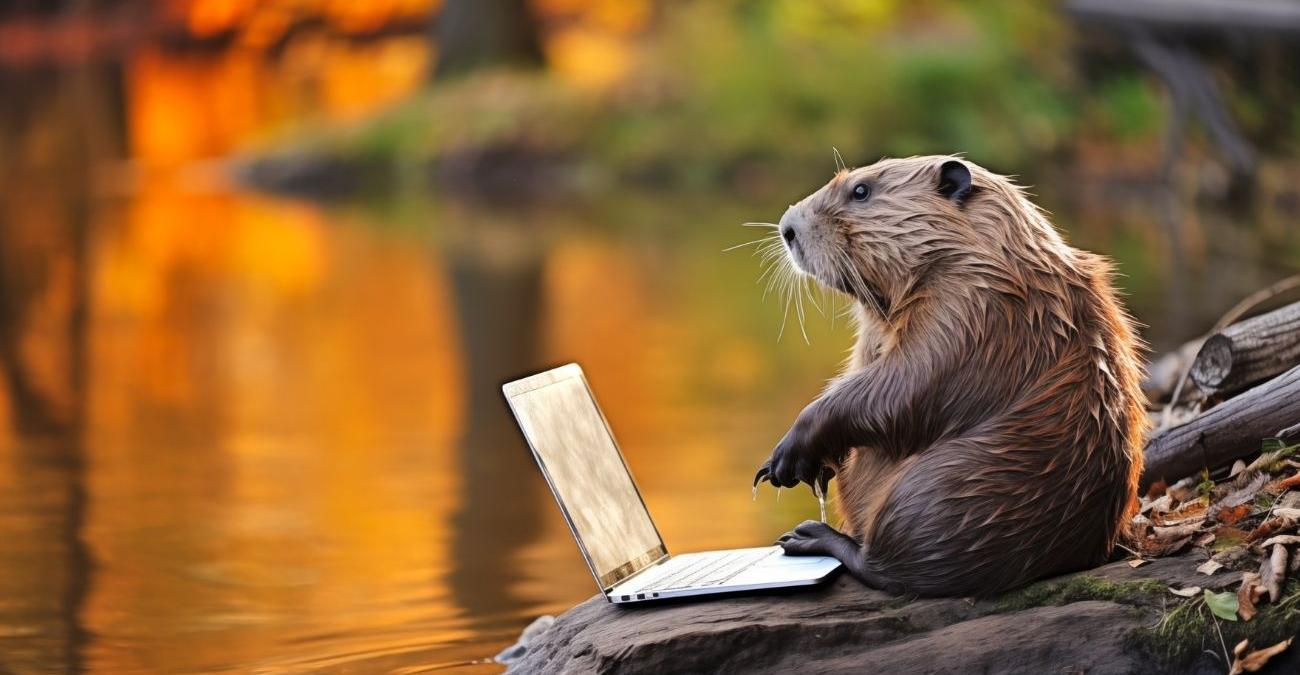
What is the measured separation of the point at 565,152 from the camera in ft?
77.4

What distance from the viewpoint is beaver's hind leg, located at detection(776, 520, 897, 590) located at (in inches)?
142

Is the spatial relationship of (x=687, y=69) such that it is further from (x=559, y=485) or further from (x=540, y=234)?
(x=559, y=485)

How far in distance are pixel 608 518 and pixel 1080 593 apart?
42.3 inches

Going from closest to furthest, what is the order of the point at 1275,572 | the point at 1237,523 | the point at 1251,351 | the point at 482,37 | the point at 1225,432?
the point at 1275,572 → the point at 1237,523 → the point at 1225,432 → the point at 1251,351 → the point at 482,37

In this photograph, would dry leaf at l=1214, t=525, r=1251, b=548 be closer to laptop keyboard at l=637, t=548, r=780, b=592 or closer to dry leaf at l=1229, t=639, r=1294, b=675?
dry leaf at l=1229, t=639, r=1294, b=675

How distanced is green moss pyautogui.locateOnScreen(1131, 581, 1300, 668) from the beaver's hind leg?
532 millimetres

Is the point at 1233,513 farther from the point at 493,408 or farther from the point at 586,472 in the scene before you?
the point at 493,408

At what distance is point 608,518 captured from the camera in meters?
3.96

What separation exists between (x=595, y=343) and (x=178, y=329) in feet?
9.85

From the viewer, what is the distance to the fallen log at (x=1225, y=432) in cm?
403

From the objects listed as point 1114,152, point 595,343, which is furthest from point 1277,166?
point 595,343

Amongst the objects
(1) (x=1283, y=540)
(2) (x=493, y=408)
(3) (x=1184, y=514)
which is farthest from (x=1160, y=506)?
(2) (x=493, y=408)

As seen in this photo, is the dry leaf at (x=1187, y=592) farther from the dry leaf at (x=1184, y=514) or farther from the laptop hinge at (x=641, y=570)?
the laptop hinge at (x=641, y=570)

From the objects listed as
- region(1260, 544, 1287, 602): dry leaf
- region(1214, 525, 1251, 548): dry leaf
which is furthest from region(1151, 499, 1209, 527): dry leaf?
region(1260, 544, 1287, 602): dry leaf
